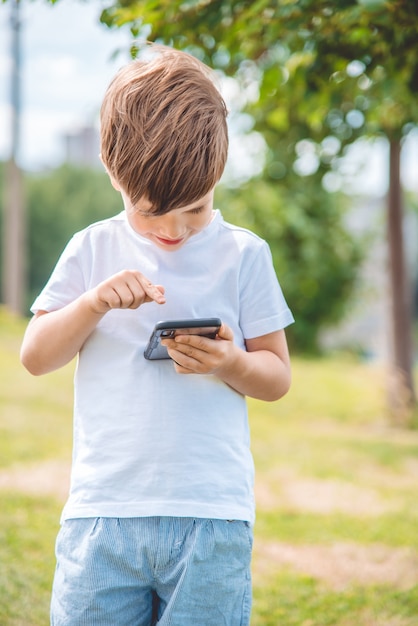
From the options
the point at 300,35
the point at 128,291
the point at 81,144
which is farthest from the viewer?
the point at 81,144

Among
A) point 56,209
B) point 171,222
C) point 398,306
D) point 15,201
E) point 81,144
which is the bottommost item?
point 398,306

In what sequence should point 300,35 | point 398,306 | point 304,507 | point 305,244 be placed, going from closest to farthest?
1. point 300,35
2. point 304,507
3. point 398,306
4. point 305,244

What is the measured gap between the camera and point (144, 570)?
1492mm

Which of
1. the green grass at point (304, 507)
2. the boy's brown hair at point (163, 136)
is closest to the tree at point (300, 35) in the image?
the boy's brown hair at point (163, 136)

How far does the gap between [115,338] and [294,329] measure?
428 inches

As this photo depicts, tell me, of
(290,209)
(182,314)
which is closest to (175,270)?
(182,314)

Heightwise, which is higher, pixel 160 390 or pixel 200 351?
pixel 200 351

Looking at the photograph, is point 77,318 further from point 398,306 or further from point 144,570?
point 398,306

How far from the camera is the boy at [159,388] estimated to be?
4.71 feet

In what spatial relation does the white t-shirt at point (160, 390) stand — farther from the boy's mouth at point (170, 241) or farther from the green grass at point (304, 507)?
the green grass at point (304, 507)

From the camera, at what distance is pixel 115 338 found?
1.53 metres

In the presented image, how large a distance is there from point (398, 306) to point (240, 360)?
5616 millimetres

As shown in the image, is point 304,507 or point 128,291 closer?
point 128,291

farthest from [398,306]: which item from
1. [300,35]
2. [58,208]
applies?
[58,208]
